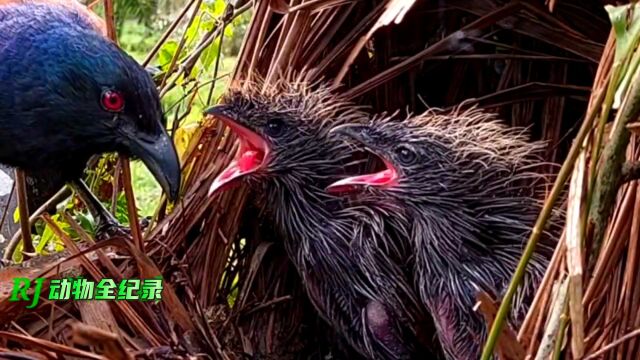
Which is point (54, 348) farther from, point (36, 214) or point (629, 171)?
point (36, 214)

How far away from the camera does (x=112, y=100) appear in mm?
1278

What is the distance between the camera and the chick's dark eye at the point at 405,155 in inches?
44.9

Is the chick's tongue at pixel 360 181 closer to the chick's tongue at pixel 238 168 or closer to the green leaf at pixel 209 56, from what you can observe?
the chick's tongue at pixel 238 168

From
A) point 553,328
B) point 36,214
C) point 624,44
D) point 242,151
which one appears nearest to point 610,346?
point 553,328

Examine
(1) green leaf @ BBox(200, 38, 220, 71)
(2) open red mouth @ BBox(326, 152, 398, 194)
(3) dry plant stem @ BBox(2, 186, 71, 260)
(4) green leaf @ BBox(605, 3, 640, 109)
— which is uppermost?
(4) green leaf @ BBox(605, 3, 640, 109)

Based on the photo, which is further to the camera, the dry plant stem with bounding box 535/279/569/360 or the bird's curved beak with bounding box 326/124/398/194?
the bird's curved beak with bounding box 326/124/398/194

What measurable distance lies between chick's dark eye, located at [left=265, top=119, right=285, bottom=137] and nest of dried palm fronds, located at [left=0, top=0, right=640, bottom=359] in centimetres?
7

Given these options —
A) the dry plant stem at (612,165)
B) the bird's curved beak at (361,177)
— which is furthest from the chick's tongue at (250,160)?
the dry plant stem at (612,165)

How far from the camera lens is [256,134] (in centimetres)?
121

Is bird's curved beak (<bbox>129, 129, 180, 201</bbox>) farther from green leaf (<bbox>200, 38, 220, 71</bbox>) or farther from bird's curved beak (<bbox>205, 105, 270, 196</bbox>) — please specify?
green leaf (<bbox>200, 38, 220, 71</bbox>)

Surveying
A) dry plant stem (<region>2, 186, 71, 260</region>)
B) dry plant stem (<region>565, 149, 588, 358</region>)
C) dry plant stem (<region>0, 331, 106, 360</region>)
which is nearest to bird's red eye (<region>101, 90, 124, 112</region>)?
dry plant stem (<region>2, 186, 71, 260</region>)

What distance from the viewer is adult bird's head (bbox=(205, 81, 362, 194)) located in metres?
1.20

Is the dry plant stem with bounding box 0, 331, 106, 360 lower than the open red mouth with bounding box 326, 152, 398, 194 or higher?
lower

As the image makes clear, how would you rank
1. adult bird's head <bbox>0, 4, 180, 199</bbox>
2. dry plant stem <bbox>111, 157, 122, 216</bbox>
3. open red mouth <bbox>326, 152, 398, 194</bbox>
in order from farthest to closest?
dry plant stem <bbox>111, 157, 122, 216</bbox>
adult bird's head <bbox>0, 4, 180, 199</bbox>
open red mouth <bbox>326, 152, 398, 194</bbox>
